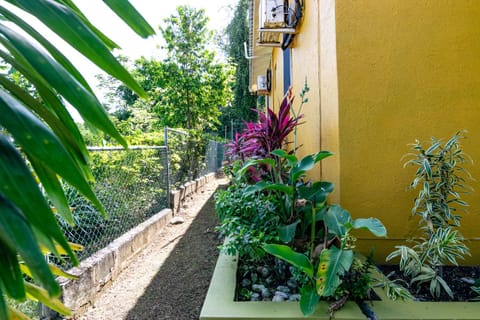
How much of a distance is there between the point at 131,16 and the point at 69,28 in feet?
0.44

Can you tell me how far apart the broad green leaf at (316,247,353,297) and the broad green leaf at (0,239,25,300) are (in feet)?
4.04

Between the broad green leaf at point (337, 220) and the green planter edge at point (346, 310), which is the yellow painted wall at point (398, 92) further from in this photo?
the green planter edge at point (346, 310)

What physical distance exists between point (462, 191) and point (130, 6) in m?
2.38

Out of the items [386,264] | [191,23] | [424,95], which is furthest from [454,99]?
[191,23]

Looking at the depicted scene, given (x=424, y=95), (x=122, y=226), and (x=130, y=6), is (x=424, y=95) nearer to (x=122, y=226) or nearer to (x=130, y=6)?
(x=130, y=6)

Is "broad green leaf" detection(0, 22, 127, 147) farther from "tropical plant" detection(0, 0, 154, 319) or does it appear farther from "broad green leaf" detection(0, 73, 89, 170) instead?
"broad green leaf" detection(0, 73, 89, 170)

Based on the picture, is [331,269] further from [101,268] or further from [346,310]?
[101,268]

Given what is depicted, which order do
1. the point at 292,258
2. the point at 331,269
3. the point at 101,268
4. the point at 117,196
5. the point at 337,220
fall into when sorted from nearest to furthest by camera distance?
the point at 331,269, the point at 292,258, the point at 337,220, the point at 101,268, the point at 117,196

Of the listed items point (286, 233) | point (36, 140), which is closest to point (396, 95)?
point (286, 233)

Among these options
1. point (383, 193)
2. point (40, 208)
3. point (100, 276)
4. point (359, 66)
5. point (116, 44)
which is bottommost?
point (100, 276)

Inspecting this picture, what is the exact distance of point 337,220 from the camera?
1675 mm

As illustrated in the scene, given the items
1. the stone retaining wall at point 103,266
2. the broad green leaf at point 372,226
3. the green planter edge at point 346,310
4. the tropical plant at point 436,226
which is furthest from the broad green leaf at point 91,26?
the tropical plant at point 436,226

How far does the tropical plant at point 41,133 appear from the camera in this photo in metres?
0.41

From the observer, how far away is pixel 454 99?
2068 mm
